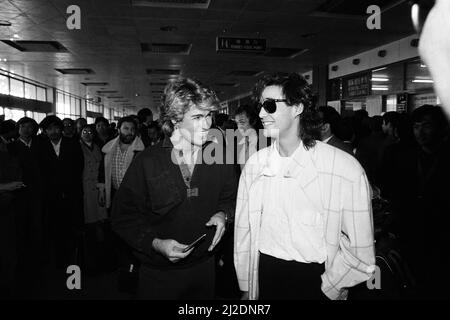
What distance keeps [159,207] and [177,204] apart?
9 centimetres

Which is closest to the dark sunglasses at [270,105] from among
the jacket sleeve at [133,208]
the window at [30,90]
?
the jacket sleeve at [133,208]

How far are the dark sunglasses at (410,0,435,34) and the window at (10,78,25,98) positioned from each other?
17.5 metres

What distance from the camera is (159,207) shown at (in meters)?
1.80

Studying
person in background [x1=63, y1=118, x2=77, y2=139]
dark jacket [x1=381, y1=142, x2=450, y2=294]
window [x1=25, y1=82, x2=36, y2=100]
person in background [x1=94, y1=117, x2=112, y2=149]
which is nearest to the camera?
dark jacket [x1=381, y1=142, x2=450, y2=294]

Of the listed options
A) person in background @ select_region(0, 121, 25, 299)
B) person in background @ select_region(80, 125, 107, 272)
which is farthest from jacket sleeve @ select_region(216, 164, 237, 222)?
person in background @ select_region(80, 125, 107, 272)

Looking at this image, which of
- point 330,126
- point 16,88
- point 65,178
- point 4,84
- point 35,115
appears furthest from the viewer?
point 35,115

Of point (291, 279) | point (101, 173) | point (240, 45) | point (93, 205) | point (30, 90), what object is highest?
point (30, 90)

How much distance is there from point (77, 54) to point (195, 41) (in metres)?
3.86

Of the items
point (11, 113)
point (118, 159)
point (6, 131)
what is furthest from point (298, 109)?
point (11, 113)

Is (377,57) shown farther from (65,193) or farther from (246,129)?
(65,193)

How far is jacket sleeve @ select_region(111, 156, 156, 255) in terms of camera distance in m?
1.77

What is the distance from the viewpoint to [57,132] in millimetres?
4848

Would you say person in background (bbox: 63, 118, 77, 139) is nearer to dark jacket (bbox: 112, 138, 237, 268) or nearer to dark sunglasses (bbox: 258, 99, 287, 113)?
dark jacket (bbox: 112, 138, 237, 268)
